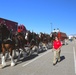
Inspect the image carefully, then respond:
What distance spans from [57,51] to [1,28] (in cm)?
368

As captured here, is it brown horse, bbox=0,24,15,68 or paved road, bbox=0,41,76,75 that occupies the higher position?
brown horse, bbox=0,24,15,68

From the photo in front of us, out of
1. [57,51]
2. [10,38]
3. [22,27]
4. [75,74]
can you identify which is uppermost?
[22,27]

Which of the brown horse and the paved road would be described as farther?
the brown horse

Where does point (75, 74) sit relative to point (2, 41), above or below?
below

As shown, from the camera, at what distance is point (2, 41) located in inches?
428

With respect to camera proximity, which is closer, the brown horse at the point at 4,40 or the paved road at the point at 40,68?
the paved road at the point at 40,68

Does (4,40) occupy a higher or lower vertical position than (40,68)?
higher

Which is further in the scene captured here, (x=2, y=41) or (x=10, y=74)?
(x=2, y=41)

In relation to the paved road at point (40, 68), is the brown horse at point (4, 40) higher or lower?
higher

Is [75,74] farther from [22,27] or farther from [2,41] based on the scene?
[22,27]

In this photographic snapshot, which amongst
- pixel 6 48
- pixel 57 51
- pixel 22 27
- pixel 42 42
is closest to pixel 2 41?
pixel 6 48

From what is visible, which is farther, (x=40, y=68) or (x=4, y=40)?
(x=4, y=40)

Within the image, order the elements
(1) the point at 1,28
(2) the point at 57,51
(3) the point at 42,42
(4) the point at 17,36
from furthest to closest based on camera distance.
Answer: (3) the point at 42,42 → (4) the point at 17,36 → (2) the point at 57,51 → (1) the point at 1,28

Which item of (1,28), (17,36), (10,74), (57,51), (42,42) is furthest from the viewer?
(42,42)
